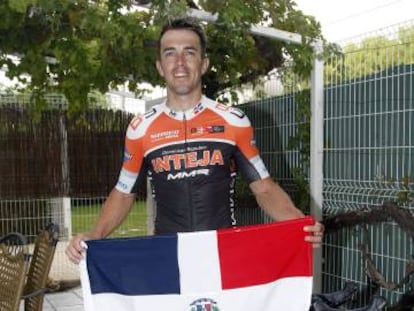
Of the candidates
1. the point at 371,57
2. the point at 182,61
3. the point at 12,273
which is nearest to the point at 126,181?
the point at 182,61

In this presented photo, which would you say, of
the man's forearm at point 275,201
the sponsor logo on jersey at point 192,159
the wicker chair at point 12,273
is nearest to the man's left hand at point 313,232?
the man's forearm at point 275,201

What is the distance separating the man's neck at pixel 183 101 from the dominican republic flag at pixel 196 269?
45 cm

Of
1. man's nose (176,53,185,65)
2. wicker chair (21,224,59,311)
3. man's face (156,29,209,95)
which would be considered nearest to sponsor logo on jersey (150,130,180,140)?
man's face (156,29,209,95)

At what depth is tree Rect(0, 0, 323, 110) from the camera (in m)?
3.38

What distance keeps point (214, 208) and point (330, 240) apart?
1.59m

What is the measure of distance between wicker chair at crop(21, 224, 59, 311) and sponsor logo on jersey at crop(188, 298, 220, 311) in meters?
0.93

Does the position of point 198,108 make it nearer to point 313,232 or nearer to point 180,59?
point 180,59

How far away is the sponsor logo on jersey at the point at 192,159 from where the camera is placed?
1.98 meters

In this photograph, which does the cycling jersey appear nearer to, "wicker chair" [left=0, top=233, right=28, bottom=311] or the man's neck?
the man's neck

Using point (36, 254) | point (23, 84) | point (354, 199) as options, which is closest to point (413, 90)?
point (354, 199)

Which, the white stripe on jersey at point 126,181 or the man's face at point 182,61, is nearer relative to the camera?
the man's face at point 182,61

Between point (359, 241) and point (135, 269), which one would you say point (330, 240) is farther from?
point (135, 269)

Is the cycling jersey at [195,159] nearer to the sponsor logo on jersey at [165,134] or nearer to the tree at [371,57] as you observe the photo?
the sponsor logo on jersey at [165,134]

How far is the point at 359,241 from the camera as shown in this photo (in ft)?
10.2
